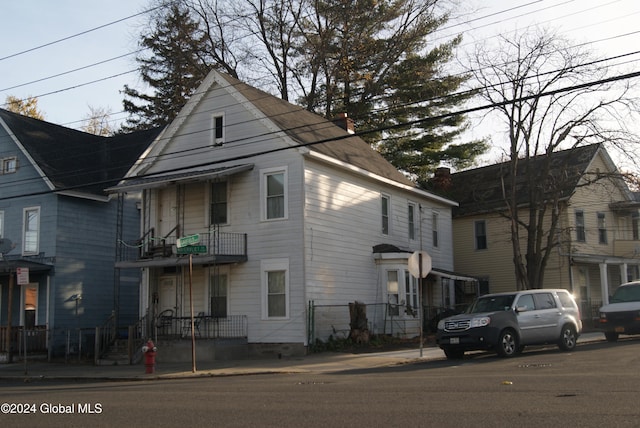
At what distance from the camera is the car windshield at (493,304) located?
18292mm

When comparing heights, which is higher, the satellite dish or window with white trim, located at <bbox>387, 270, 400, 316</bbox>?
the satellite dish

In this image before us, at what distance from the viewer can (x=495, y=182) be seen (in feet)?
126

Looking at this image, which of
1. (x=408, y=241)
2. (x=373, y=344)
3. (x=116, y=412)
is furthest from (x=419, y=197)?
(x=116, y=412)

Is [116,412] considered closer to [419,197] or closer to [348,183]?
[348,183]

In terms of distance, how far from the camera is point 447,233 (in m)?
33.8

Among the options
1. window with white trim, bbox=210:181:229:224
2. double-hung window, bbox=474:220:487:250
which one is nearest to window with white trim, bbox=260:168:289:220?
window with white trim, bbox=210:181:229:224

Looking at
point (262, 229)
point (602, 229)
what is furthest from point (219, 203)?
point (602, 229)

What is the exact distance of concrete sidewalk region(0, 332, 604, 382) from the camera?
1741 cm

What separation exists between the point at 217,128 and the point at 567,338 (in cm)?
1386

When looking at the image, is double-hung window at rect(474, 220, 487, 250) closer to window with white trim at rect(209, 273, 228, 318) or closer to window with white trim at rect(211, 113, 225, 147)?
window with white trim at rect(211, 113, 225, 147)

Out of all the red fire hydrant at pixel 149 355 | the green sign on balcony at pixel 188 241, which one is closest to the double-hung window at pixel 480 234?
the green sign on balcony at pixel 188 241

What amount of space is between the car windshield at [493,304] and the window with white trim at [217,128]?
11.2m

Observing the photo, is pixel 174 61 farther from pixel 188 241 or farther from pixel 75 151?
pixel 188 241

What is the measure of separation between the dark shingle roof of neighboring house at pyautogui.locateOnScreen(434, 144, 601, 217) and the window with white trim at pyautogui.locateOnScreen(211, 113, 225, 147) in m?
13.5
